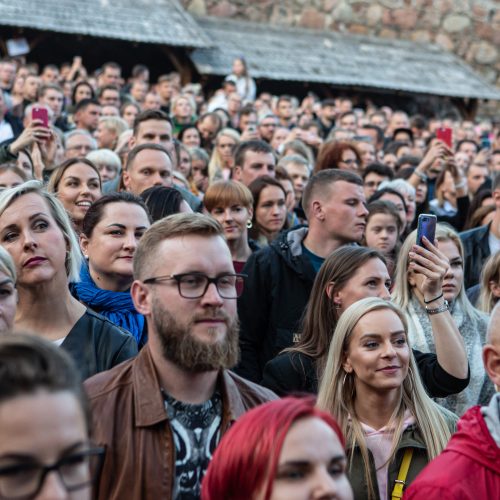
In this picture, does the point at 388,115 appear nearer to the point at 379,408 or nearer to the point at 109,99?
the point at 109,99

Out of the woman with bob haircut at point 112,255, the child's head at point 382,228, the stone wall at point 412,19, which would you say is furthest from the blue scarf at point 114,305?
the stone wall at point 412,19

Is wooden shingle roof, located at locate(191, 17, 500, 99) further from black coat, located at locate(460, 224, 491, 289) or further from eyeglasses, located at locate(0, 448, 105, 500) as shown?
eyeglasses, located at locate(0, 448, 105, 500)

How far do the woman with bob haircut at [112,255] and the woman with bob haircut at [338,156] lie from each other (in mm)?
3308

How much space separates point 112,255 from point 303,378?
3.51ft

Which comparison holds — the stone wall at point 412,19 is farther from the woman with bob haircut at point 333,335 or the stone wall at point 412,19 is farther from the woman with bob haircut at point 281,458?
the woman with bob haircut at point 281,458

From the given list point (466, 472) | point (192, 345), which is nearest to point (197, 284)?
point (192, 345)

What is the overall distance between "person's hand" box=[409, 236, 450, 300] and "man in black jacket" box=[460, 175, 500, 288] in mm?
2652

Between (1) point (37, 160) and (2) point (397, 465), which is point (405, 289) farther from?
(1) point (37, 160)

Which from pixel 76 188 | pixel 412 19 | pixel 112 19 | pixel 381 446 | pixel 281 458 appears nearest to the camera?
pixel 281 458

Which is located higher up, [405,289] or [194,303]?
[194,303]

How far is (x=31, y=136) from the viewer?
668 centimetres

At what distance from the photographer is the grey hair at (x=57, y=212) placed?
3903mm

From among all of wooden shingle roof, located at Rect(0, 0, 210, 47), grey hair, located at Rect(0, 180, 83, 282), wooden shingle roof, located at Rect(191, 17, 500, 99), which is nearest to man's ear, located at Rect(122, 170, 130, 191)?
Answer: grey hair, located at Rect(0, 180, 83, 282)

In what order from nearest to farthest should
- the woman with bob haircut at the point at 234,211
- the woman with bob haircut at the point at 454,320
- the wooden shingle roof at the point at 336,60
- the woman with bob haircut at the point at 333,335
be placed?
the woman with bob haircut at the point at 333,335, the woman with bob haircut at the point at 454,320, the woman with bob haircut at the point at 234,211, the wooden shingle roof at the point at 336,60
